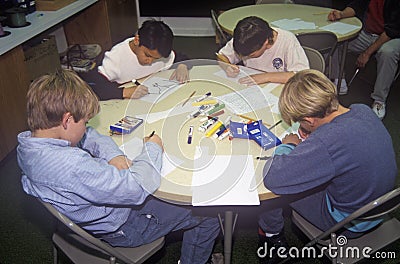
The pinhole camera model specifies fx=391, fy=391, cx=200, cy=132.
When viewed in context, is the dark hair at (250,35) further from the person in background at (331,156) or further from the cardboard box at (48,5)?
the cardboard box at (48,5)

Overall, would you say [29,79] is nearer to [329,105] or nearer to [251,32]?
[251,32]

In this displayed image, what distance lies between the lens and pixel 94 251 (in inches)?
54.1

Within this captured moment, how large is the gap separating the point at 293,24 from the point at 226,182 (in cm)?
196

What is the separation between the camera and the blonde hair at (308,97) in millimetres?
1315

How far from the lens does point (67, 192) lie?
118 cm

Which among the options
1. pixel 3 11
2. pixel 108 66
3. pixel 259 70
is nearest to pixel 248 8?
pixel 259 70

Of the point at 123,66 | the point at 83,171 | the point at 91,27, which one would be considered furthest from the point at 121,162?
the point at 91,27

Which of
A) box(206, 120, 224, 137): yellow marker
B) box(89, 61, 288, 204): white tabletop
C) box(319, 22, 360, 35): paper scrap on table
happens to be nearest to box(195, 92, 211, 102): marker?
box(89, 61, 288, 204): white tabletop

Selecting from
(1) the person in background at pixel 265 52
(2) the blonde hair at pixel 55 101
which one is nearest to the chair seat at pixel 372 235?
(1) the person in background at pixel 265 52

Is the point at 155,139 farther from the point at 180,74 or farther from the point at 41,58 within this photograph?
the point at 41,58

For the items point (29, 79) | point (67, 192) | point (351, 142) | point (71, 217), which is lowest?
point (29, 79)

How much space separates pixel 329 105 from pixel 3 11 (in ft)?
8.23

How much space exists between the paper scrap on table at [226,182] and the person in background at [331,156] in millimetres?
68

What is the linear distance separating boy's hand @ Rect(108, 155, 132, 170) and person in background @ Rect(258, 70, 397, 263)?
0.48 m
